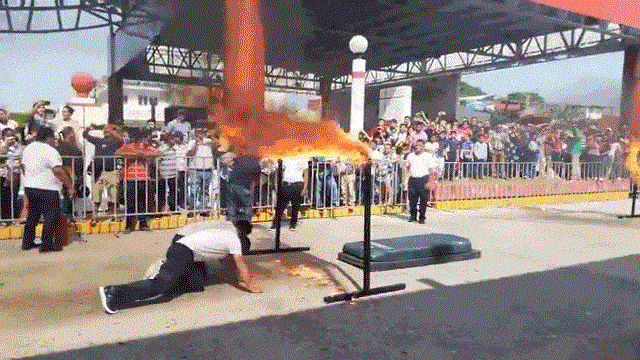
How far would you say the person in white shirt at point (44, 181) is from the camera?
20.2 feet

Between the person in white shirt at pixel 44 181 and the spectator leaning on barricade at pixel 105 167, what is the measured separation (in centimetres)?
147

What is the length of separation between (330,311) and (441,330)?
1.05 m

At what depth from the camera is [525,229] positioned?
9297 mm

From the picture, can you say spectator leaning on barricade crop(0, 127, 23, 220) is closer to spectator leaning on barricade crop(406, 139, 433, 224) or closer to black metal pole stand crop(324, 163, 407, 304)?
black metal pole stand crop(324, 163, 407, 304)

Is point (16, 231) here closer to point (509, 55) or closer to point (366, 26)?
point (366, 26)

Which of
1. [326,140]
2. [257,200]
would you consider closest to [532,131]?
[257,200]

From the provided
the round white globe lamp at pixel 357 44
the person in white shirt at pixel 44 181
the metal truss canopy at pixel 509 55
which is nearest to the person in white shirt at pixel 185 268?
the person in white shirt at pixel 44 181

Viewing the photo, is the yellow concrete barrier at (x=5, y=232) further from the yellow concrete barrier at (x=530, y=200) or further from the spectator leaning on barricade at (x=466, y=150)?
the spectator leaning on barricade at (x=466, y=150)

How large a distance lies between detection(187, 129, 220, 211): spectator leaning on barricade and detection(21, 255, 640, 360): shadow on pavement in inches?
185

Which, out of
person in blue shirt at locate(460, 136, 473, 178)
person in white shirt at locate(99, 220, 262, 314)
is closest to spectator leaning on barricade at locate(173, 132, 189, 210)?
person in white shirt at locate(99, 220, 262, 314)

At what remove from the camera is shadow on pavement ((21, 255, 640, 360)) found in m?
3.71

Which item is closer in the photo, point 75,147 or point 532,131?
point 75,147

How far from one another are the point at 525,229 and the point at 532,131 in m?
8.27

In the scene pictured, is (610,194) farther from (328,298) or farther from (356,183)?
(328,298)
